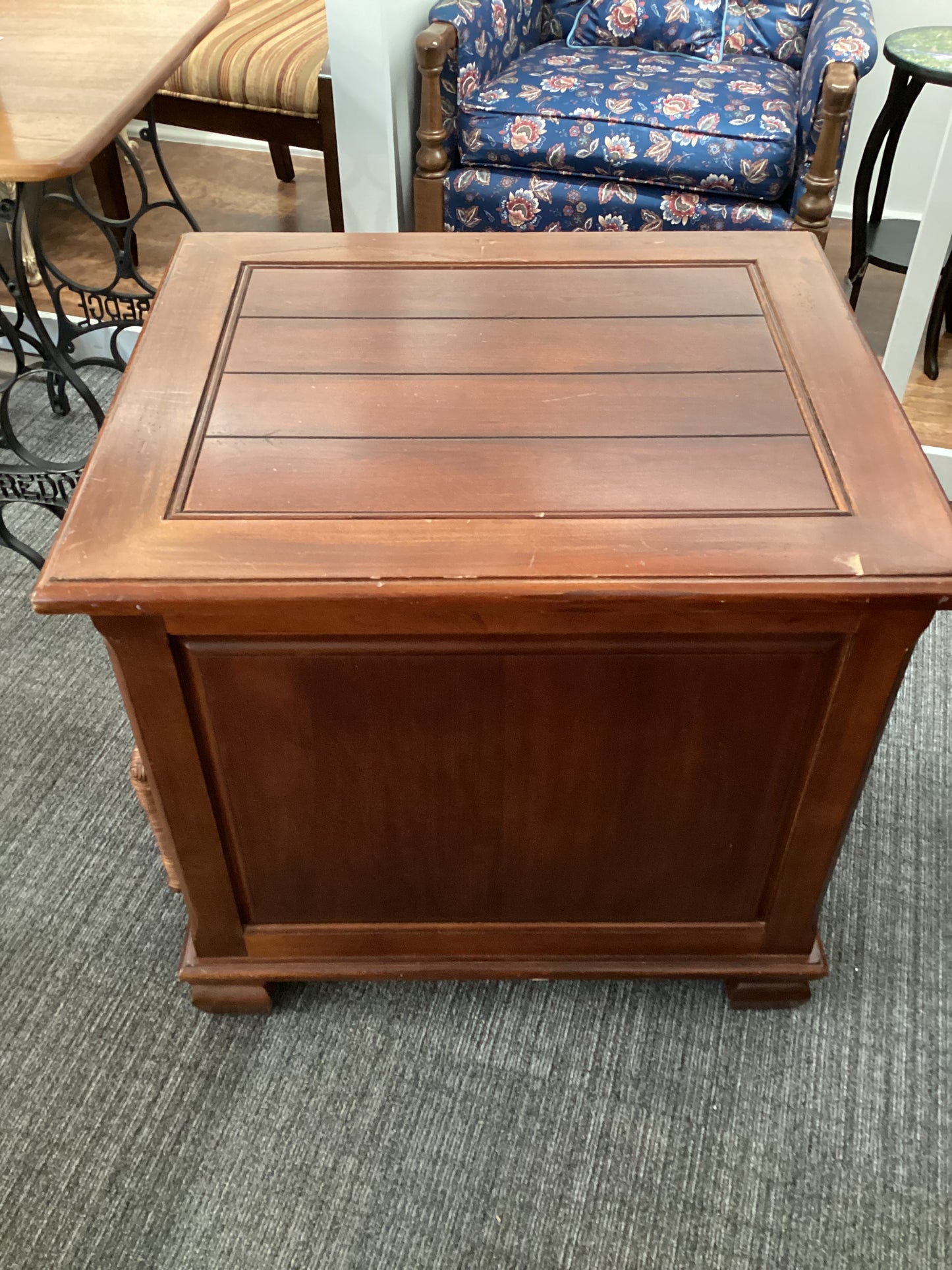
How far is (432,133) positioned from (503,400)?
1467mm

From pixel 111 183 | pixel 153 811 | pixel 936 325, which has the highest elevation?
pixel 111 183

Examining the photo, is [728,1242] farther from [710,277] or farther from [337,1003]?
[710,277]

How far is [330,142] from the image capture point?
7.46 ft

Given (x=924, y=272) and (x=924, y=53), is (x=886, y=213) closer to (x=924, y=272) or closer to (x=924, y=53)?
(x=924, y=53)

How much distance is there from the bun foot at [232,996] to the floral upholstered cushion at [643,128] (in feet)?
5.91

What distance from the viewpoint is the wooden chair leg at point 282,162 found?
2.95 m

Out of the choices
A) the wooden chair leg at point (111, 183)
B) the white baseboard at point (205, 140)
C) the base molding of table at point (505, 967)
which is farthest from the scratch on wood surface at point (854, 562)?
the white baseboard at point (205, 140)

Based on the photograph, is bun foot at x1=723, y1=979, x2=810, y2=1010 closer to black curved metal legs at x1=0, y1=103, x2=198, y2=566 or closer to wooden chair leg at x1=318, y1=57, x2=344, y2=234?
black curved metal legs at x1=0, y1=103, x2=198, y2=566

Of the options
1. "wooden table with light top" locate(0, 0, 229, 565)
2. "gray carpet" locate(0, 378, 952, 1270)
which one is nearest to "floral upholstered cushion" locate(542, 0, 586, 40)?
"wooden table with light top" locate(0, 0, 229, 565)

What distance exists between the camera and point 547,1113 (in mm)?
1157

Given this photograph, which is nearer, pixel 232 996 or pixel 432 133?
pixel 232 996

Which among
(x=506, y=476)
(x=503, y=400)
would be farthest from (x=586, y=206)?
(x=506, y=476)

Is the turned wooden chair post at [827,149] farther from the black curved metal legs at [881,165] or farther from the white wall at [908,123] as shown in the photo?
the white wall at [908,123]

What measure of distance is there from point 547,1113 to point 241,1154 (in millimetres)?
338
